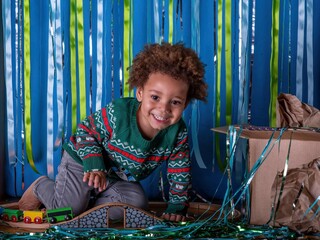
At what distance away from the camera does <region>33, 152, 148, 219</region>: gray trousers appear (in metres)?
1.80

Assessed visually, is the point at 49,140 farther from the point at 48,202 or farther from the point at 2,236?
the point at 2,236

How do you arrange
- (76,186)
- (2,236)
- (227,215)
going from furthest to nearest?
(76,186), (227,215), (2,236)

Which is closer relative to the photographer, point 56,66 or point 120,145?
point 120,145

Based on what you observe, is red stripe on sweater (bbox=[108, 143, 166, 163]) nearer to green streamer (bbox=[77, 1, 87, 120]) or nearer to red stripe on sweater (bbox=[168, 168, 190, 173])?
red stripe on sweater (bbox=[168, 168, 190, 173])

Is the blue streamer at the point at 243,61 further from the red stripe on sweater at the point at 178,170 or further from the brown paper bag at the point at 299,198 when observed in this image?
the brown paper bag at the point at 299,198

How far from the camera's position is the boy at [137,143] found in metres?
1.68

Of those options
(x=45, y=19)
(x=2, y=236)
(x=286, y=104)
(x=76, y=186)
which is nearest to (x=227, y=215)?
(x=286, y=104)

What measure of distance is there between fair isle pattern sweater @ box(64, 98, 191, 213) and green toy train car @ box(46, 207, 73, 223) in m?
0.16

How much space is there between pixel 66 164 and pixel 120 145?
0.21 meters

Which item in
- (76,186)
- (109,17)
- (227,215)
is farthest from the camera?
(109,17)

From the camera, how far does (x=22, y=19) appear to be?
213 cm

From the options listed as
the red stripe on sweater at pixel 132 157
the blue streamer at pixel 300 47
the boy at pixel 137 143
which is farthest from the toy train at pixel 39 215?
the blue streamer at pixel 300 47

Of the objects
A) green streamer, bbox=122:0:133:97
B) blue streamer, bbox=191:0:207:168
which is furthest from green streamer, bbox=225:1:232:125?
green streamer, bbox=122:0:133:97

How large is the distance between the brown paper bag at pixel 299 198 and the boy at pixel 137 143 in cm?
33
